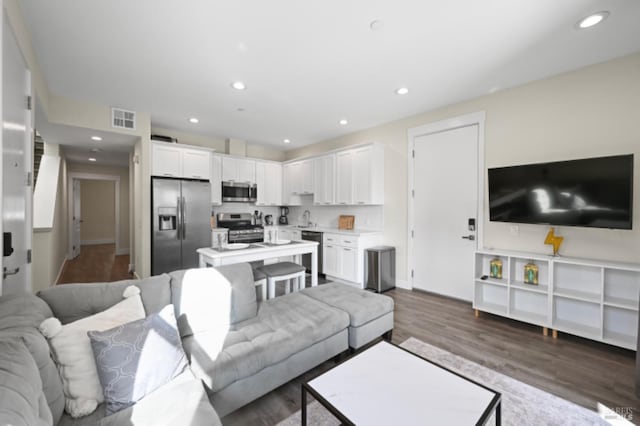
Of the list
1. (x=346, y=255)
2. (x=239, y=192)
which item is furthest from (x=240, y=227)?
(x=346, y=255)

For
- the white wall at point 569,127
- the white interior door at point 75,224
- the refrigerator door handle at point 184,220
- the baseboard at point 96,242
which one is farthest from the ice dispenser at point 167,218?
the baseboard at point 96,242

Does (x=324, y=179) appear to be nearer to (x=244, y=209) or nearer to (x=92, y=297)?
(x=244, y=209)

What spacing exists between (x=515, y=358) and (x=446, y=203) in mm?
2115

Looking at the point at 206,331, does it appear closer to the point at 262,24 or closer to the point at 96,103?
the point at 262,24

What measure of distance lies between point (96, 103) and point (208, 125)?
157 cm

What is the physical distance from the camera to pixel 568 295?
273cm

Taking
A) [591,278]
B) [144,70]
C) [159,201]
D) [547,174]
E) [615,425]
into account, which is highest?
[144,70]

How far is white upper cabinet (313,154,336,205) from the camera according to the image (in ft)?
17.3

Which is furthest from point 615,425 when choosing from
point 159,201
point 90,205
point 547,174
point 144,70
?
point 90,205

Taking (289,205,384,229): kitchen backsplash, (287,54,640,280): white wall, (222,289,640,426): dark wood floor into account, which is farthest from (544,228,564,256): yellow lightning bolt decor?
(289,205,384,229): kitchen backsplash

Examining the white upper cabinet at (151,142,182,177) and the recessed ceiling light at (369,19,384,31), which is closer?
the recessed ceiling light at (369,19,384,31)

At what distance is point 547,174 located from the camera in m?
2.87

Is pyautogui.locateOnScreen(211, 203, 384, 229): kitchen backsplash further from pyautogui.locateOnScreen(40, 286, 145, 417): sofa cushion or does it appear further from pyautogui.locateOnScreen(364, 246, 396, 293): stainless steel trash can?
pyautogui.locateOnScreen(40, 286, 145, 417): sofa cushion

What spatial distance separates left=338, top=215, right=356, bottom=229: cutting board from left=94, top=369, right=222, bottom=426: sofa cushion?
4.12m
